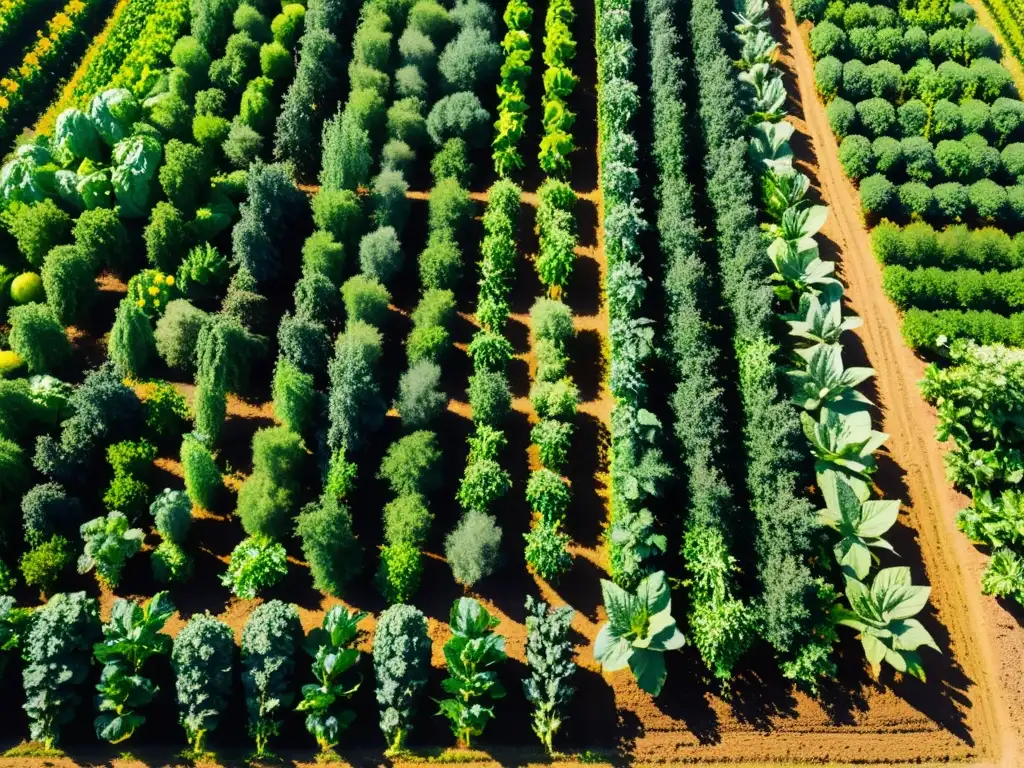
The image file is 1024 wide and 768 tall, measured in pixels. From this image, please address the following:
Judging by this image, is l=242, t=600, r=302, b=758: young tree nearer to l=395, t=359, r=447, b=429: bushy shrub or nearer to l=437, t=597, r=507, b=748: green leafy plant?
l=437, t=597, r=507, b=748: green leafy plant

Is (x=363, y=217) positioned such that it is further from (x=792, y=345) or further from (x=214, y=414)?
(x=792, y=345)

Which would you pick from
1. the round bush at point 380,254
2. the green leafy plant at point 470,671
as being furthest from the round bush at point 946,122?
the green leafy plant at point 470,671

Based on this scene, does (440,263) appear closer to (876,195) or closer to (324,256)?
(324,256)

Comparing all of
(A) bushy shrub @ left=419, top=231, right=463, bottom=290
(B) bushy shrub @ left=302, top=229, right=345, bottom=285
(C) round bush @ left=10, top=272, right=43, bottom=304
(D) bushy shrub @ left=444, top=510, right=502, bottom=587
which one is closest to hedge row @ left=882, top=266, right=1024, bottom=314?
(A) bushy shrub @ left=419, top=231, right=463, bottom=290

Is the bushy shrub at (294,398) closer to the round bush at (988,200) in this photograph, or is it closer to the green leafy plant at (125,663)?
the green leafy plant at (125,663)

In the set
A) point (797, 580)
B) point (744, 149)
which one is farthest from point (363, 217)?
point (797, 580)

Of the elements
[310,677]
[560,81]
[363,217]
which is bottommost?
[310,677]
